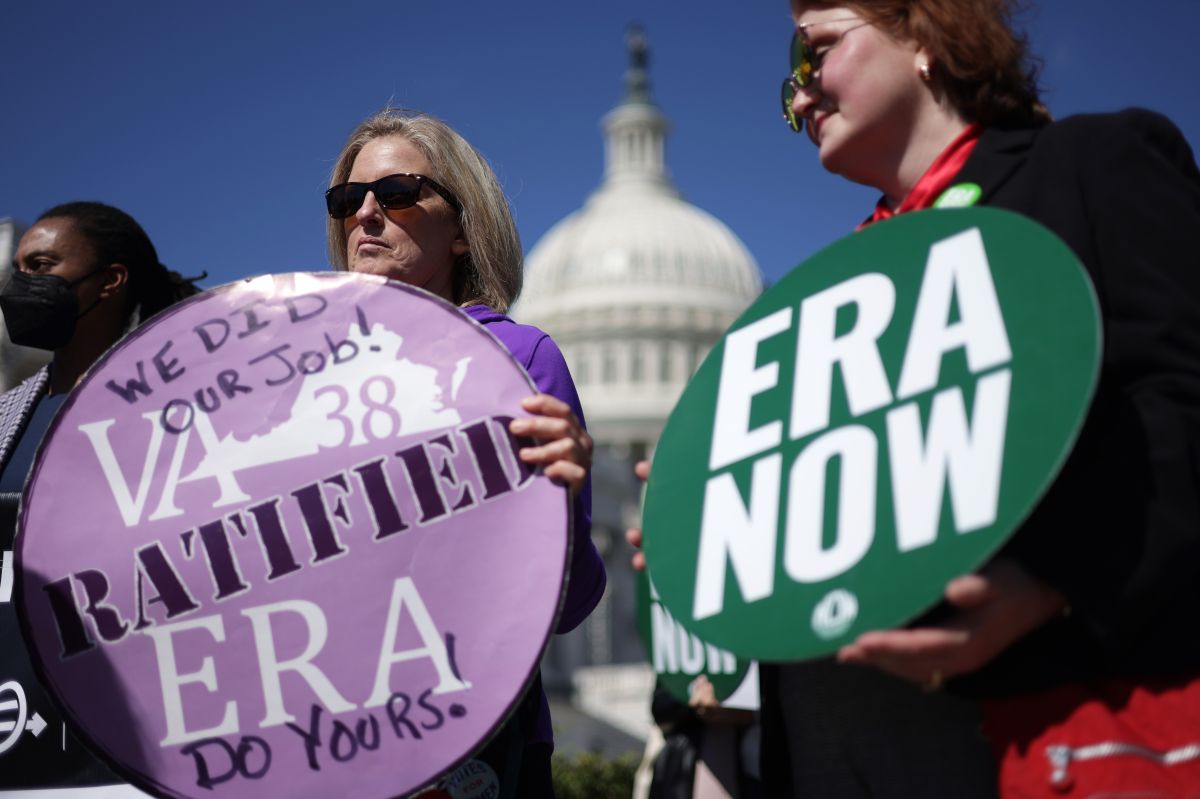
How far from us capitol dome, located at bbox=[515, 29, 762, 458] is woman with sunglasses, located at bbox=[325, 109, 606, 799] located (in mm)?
60804

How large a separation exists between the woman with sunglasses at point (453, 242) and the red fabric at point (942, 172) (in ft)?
2.23

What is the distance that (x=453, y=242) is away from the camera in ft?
8.13

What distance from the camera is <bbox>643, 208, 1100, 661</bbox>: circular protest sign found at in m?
1.31

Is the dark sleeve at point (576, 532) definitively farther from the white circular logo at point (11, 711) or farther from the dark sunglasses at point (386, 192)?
the white circular logo at point (11, 711)

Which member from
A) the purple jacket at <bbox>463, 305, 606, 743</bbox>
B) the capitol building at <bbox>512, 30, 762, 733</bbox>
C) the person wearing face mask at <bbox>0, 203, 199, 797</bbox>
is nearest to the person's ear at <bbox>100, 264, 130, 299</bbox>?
the person wearing face mask at <bbox>0, 203, 199, 797</bbox>

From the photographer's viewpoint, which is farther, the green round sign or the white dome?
the white dome

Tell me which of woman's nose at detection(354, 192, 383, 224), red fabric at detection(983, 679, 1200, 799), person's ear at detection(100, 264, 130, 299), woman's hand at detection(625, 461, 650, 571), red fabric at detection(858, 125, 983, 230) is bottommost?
red fabric at detection(983, 679, 1200, 799)

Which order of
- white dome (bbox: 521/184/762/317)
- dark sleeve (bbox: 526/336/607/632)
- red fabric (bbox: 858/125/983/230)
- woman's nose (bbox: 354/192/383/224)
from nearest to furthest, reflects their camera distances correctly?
red fabric (bbox: 858/125/983/230), dark sleeve (bbox: 526/336/607/632), woman's nose (bbox: 354/192/383/224), white dome (bbox: 521/184/762/317)

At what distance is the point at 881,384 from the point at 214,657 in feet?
3.28

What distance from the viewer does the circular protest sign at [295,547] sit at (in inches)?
67.7

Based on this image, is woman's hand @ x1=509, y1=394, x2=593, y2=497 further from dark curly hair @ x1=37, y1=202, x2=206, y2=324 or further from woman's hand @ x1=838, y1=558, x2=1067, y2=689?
dark curly hair @ x1=37, y1=202, x2=206, y2=324

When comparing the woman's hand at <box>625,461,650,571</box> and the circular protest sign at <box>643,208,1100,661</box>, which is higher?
the circular protest sign at <box>643,208,1100,661</box>

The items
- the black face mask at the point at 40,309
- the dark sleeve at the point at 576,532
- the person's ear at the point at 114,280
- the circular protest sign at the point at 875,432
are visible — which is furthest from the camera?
the person's ear at the point at 114,280

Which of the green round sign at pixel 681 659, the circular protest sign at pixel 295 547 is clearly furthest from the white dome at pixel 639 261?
the circular protest sign at pixel 295 547
